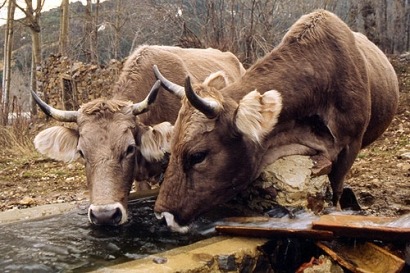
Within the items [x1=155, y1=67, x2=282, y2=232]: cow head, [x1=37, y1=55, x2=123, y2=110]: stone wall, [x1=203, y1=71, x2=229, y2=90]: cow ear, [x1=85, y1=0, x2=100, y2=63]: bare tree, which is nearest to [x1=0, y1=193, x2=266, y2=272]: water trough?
[x1=155, y1=67, x2=282, y2=232]: cow head

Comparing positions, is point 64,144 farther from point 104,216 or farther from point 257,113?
point 257,113

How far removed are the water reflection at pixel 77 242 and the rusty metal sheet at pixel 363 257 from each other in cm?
91

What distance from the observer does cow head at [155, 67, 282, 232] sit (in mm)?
4160

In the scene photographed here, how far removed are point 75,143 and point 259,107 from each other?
194 cm

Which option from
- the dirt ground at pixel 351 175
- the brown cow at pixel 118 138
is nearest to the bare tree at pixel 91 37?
the dirt ground at pixel 351 175

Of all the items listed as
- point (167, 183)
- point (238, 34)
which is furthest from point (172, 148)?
point (238, 34)

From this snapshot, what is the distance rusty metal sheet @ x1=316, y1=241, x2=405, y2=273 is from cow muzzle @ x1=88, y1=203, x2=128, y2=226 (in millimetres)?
1511

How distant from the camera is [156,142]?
5.14 m

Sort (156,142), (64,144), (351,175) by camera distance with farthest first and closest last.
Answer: (351,175)
(64,144)
(156,142)

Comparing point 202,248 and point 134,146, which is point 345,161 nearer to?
point 134,146

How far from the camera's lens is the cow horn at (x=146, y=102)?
5.14 m

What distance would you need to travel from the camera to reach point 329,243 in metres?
3.53

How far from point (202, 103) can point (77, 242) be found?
1.27 m

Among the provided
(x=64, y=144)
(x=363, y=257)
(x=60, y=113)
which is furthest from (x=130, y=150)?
(x=363, y=257)
